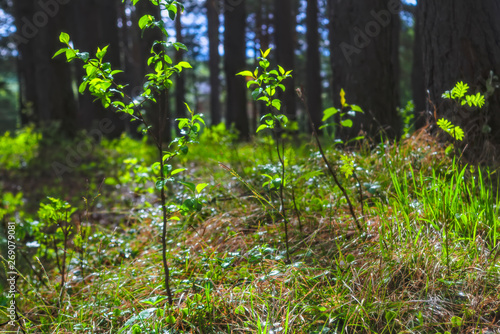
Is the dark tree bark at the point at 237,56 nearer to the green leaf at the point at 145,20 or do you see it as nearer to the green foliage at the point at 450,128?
the green foliage at the point at 450,128

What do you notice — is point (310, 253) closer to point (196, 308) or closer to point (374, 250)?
point (374, 250)

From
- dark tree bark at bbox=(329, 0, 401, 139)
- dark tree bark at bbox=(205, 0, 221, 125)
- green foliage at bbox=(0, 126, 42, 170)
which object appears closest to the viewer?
dark tree bark at bbox=(329, 0, 401, 139)

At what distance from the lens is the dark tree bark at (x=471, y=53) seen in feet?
11.2

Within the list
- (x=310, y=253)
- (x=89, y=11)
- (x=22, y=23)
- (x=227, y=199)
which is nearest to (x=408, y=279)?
(x=310, y=253)

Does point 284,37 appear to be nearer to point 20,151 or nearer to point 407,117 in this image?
point 20,151

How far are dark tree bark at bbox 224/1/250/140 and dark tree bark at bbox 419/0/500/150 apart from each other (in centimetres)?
788

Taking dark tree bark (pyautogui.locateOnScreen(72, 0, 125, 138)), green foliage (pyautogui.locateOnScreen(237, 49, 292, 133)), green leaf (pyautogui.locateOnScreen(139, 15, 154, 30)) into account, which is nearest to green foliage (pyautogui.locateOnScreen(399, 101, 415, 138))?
green foliage (pyautogui.locateOnScreen(237, 49, 292, 133))

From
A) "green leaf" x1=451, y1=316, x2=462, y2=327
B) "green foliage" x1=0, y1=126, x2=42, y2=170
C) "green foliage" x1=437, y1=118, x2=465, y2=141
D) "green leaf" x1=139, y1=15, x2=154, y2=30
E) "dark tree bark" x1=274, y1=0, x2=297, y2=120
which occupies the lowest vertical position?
"green leaf" x1=451, y1=316, x2=462, y2=327

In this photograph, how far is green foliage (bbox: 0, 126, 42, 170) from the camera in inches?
344

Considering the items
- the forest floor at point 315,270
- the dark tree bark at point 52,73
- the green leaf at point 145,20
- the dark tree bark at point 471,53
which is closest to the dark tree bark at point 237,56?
the dark tree bark at point 52,73

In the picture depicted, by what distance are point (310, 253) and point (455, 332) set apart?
87 cm

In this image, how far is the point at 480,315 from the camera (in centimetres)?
195

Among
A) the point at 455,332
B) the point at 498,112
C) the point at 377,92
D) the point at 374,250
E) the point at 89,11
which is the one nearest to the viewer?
the point at 455,332

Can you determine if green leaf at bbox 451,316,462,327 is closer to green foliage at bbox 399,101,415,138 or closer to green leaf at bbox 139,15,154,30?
green leaf at bbox 139,15,154,30
